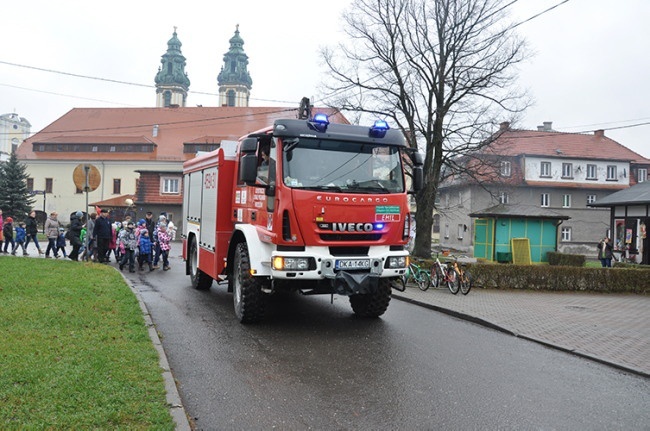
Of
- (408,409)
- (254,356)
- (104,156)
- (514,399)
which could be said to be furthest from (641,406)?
(104,156)

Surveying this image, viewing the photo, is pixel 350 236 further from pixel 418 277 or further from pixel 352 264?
pixel 418 277

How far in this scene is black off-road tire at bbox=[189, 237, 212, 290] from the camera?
12086mm

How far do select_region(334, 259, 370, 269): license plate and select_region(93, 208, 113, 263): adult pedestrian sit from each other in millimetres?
12339

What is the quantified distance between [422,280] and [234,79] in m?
82.7

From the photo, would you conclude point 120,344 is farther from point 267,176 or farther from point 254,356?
point 267,176

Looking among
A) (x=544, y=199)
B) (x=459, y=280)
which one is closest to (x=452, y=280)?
(x=459, y=280)

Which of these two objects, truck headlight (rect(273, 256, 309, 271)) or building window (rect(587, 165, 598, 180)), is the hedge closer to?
truck headlight (rect(273, 256, 309, 271))

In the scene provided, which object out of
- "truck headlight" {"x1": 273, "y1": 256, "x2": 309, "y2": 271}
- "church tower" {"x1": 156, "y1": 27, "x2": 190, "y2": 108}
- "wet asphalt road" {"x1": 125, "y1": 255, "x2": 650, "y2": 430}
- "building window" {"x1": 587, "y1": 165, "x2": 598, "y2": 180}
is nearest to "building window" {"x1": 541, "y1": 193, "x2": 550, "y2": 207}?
"building window" {"x1": 587, "y1": 165, "x2": 598, "y2": 180}

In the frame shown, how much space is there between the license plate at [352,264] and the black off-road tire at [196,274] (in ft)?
17.1

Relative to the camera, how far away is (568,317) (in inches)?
412

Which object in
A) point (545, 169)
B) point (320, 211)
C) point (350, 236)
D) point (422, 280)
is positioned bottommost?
point (422, 280)

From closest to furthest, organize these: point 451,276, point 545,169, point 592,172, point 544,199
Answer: point 451,276 < point 544,199 < point 545,169 < point 592,172

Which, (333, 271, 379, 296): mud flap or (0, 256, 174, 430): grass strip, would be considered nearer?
(0, 256, 174, 430): grass strip

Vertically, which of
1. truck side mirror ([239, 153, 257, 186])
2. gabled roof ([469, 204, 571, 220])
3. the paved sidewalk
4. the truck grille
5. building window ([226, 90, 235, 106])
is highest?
building window ([226, 90, 235, 106])
